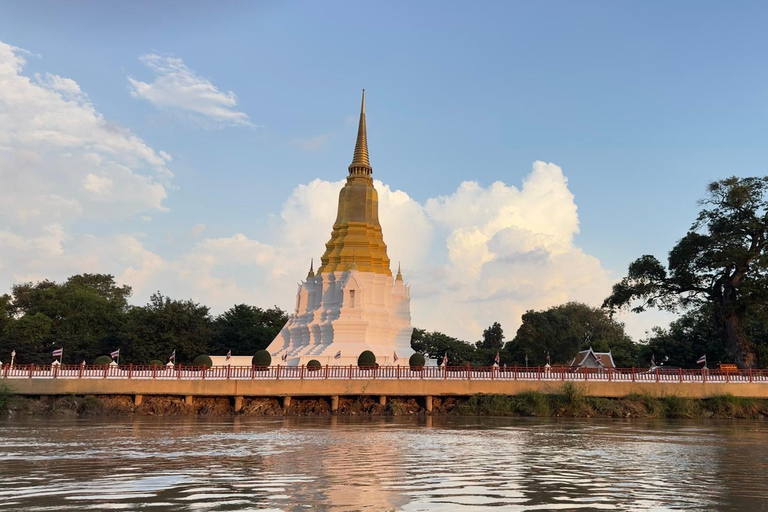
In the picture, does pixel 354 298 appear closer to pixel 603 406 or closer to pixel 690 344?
pixel 603 406

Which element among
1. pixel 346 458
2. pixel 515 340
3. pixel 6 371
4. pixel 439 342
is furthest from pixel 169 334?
pixel 346 458

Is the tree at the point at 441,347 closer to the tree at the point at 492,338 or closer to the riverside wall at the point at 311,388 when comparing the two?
the tree at the point at 492,338

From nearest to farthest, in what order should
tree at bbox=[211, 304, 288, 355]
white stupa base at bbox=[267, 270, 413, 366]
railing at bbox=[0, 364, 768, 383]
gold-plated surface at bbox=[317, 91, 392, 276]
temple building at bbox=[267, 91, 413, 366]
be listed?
railing at bbox=[0, 364, 768, 383] < white stupa base at bbox=[267, 270, 413, 366] < temple building at bbox=[267, 91, 413, 366] < gold-plated surface at bbox=[317, 91, 392, 276] < tree at bbox=[211, 304, 288, 355]

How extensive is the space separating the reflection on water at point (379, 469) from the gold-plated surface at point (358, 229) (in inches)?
1213

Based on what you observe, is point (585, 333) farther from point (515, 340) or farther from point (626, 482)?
point (626, 482)

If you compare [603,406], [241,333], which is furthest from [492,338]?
[603,406]

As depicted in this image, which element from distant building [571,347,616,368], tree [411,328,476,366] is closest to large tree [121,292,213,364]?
tree [411,328,476,366]

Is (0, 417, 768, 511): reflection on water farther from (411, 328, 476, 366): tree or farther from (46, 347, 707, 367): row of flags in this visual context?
(411, 328, 476, 366): tree

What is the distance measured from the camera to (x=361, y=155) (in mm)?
56781

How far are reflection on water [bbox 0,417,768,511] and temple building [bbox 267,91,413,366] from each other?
26.1 meters

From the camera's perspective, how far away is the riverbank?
29781 millimetres

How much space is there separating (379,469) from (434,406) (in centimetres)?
1920

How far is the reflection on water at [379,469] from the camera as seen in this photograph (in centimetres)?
910

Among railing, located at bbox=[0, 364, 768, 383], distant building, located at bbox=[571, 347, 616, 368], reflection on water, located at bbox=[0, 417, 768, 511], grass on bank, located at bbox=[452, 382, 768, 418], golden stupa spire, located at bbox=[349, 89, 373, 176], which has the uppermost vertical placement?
golden stupa spire, located at bbox=[349, 89, 373, 176]
